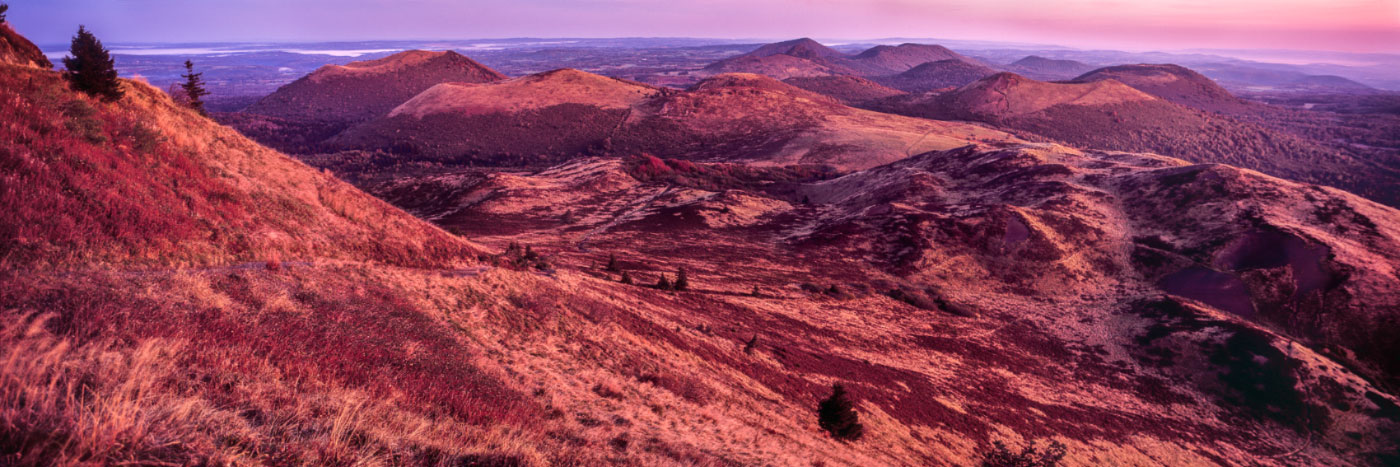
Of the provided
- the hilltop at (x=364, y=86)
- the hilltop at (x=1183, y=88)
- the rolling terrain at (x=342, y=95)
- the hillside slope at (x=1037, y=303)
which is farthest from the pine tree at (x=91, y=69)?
the hilltop at (x=1183, y=88)

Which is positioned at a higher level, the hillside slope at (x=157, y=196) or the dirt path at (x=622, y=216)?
the hillside slope at (x=157, y=196)

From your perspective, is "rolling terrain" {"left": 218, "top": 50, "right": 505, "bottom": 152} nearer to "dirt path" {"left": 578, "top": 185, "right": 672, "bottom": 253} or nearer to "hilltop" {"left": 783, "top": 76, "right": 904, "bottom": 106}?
"dirt path" {"left": 578, "top": 185, "right": 672, "bottom": 253}

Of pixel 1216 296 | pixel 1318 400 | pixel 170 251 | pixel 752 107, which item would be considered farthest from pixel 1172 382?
pixel 752 107

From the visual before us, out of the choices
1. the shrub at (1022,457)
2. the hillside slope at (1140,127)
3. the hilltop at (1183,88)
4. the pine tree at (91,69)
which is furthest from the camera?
the hilltop at (1183,88)

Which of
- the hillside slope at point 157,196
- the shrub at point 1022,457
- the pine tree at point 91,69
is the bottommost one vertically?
the shrub at point 1022,457

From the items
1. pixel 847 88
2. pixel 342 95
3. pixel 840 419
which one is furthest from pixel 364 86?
pixel 840 419

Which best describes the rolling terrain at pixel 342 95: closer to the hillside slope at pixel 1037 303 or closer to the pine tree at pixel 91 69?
the hillside slope at pixel 1037 303

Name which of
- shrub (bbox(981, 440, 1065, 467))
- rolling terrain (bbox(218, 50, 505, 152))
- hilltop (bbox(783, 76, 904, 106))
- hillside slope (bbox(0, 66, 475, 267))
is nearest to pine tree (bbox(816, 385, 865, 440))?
shrub (bbox(981, 440, 1065, 467))
